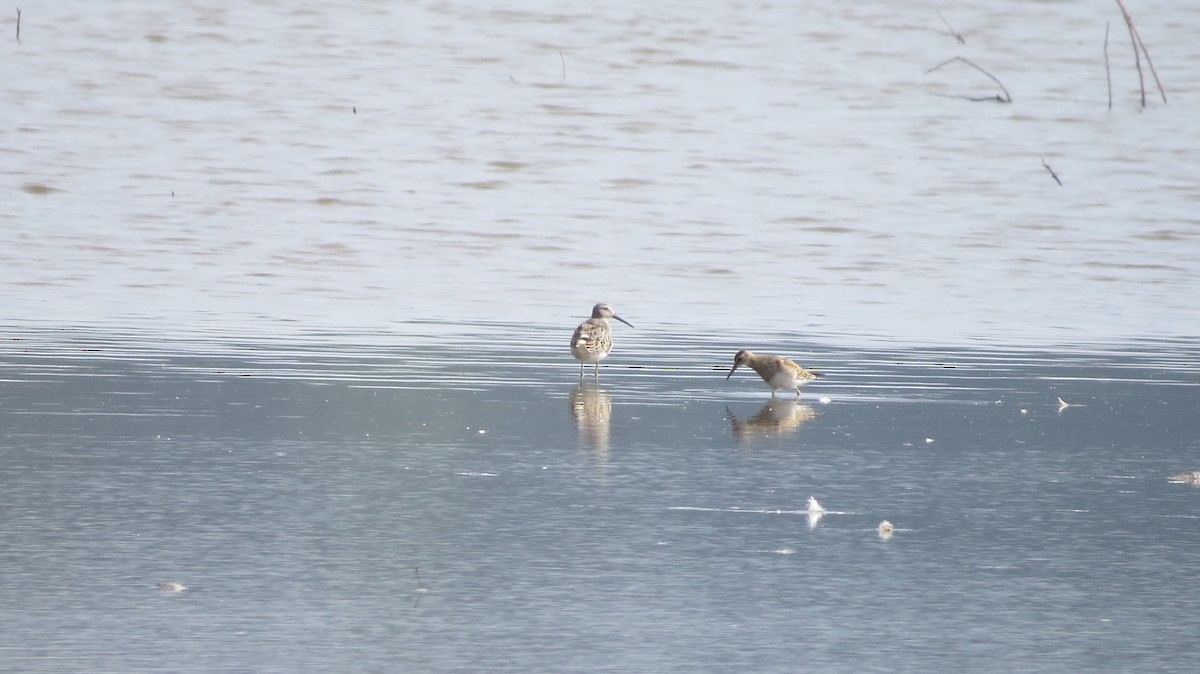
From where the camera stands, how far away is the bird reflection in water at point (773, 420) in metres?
8.84

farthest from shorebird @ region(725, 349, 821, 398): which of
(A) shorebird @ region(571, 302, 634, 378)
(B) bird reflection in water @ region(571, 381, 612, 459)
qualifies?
(A) shorebird @ region(571, 302, 634, 378)

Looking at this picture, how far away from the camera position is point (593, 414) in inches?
367

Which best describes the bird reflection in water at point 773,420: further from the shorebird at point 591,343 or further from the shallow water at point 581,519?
the shorebird at point 591,343

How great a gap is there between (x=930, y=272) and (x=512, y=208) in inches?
200

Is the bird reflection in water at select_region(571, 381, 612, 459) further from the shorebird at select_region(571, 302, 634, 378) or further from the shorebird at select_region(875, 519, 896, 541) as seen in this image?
the shorebird at select_region(875, 519, 896, 541)

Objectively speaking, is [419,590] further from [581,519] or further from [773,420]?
[773,420]

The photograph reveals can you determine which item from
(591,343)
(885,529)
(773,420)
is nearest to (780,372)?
(773,420)

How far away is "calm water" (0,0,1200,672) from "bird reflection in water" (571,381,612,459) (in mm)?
45

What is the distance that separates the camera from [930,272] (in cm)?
1742

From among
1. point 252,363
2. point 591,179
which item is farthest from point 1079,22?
point 252,363

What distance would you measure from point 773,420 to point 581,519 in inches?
123

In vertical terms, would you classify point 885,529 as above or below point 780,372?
above

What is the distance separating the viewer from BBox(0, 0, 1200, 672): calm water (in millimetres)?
5207

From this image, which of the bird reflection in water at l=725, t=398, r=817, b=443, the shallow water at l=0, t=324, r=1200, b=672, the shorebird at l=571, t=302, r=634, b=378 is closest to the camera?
the shallow water at l=0, t=324, r=1200, b=672
